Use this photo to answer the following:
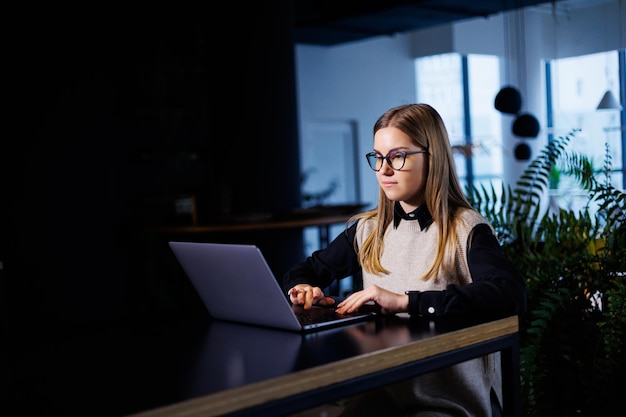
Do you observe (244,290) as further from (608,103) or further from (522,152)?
(522,152)

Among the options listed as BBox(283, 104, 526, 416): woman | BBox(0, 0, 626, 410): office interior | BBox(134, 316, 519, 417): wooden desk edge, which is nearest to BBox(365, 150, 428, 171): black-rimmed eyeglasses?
BBox(283, 104, 526, 416): woman

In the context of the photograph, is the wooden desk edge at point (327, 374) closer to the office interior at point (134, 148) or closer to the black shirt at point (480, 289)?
the black shirt at point (480, 289)

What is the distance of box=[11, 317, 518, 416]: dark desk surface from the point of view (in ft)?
4.35

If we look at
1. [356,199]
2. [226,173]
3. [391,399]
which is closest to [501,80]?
[356,199]

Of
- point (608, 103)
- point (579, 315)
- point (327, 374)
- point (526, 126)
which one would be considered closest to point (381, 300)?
point (327, 374)

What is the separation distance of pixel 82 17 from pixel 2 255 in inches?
78.1

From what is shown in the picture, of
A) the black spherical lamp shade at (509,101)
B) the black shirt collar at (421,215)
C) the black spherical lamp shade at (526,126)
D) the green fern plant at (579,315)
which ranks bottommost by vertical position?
the green fern plant at (579,315)

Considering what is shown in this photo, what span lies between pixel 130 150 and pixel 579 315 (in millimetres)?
4705

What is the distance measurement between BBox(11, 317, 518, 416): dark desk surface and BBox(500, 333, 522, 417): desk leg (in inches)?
1.8

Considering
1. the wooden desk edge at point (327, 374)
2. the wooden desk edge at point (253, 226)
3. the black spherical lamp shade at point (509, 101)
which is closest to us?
the wooden desk edge at point (327, 374)

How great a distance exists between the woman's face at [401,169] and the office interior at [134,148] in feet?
12.3

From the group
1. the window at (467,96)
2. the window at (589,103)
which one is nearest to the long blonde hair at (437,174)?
the window at (589,103)

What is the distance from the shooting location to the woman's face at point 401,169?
2.04m

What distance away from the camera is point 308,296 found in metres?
2.02
